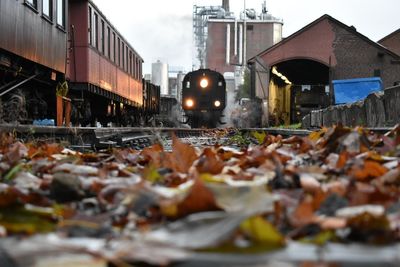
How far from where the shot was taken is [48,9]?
12227mm

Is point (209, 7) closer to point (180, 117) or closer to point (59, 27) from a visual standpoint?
point (180, 117)

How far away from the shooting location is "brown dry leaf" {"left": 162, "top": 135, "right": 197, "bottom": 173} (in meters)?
A: 2.40

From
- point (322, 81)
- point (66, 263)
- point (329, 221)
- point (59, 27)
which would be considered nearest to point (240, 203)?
point (329, 221)

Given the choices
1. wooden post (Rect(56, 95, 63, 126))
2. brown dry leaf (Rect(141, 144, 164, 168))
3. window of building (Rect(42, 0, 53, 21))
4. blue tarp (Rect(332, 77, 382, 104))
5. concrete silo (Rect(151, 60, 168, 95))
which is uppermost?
concrete silo (Rect(151, 60, 168, 95))

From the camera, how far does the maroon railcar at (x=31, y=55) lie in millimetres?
9297

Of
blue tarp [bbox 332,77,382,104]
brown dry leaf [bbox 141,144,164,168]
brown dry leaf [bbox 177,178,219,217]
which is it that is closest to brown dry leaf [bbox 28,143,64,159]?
brown dry leaf [bbox 141,144,164,168]

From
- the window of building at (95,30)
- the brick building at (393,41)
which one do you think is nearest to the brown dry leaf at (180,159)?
the window of building at (95,30)

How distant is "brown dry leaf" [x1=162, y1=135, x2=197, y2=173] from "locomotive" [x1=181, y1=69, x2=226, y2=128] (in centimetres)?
2653

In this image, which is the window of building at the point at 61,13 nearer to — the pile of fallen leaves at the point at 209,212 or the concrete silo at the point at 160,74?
the pile of fallen leaves at the point at 209,212

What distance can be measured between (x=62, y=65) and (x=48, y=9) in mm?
1684

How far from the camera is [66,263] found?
952mm

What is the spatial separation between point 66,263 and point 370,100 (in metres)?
9.26

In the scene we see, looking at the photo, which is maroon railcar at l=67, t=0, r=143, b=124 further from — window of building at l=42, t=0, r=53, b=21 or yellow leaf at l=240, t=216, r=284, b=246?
yellow leaf at l=240, t=216, r=284, b=246

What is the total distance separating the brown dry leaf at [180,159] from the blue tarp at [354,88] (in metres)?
21.8
